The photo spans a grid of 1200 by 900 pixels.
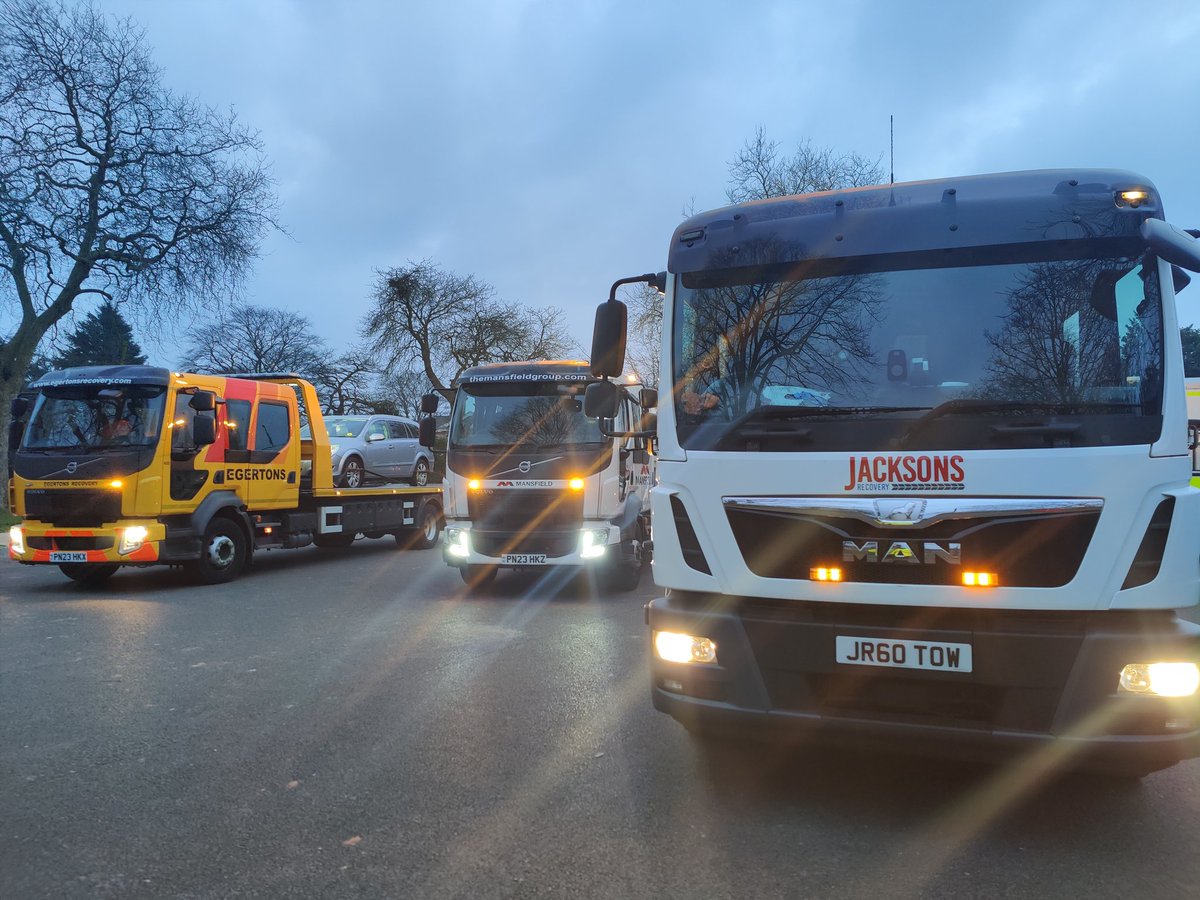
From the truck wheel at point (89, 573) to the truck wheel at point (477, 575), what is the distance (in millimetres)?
4349

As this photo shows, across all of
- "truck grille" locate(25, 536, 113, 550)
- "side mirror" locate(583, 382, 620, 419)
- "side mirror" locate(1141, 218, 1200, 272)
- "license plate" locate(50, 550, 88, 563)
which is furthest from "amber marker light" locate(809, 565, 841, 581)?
"license plate" locate(50, 550, 88, 563)

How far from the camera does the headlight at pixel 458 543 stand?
9.72 meters

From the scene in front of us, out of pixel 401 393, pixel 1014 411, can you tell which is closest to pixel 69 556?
pixel 1014 411

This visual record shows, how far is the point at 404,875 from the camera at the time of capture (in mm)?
3055

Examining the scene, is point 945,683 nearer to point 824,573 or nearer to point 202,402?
point 824,573

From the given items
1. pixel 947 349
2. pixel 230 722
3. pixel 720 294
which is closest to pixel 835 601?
pixel 947 349

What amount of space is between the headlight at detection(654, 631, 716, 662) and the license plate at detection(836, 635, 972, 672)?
0.54 m

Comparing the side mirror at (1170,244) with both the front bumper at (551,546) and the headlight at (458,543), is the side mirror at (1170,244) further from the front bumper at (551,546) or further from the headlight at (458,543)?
the headlight at (458,543)

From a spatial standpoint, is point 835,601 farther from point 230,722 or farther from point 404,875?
point 230,722

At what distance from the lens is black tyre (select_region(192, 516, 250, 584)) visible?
1070cm

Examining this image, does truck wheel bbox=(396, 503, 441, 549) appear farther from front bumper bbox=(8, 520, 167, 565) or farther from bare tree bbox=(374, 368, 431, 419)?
bare tree bbox=(374, 368, 431, 419)

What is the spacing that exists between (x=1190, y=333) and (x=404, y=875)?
66.4 metres

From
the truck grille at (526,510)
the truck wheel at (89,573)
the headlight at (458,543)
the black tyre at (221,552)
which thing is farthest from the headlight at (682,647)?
the truck wheel at (89,573)

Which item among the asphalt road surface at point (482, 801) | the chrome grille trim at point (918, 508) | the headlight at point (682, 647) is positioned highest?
the chrome grille trim at point (918, 508)
